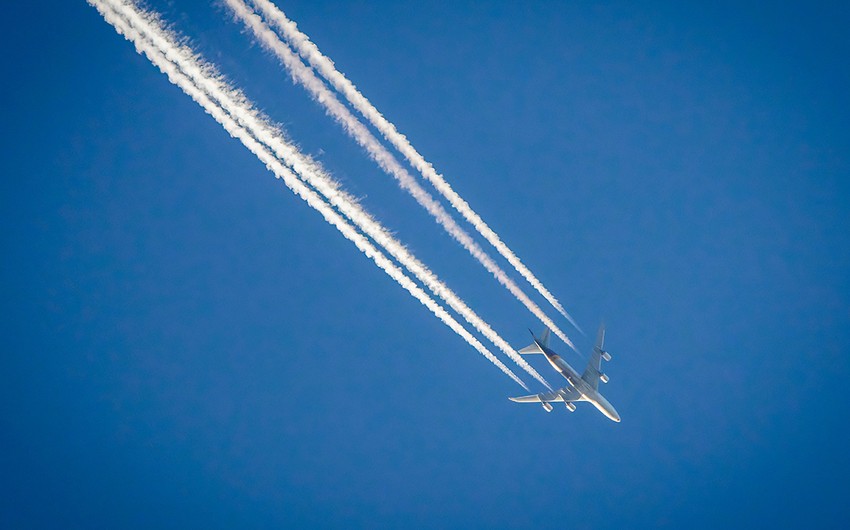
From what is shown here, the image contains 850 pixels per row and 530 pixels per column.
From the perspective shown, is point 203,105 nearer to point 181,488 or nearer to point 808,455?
point 181,488

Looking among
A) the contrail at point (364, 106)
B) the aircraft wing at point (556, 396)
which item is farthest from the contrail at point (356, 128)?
the aircraft wing at point (556, 396)

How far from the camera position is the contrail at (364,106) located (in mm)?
14891

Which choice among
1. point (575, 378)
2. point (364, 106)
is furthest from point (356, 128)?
point (575, 378)

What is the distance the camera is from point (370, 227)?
18719mm

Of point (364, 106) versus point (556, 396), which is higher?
point (556, 396)

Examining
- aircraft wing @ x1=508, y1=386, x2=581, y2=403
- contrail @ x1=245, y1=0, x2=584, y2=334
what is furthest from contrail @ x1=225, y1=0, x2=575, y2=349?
aircraft wing @ x1=508, y1=386, x2=581, y2=403

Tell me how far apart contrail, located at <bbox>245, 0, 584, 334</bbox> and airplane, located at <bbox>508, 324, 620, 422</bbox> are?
7.67 metres

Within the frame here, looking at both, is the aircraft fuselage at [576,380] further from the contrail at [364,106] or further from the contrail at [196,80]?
the contrail at [196,80]

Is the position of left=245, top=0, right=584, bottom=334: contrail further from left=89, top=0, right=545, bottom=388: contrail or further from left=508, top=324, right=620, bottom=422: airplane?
left=508, top=324, right=620, bottom=422: airplane

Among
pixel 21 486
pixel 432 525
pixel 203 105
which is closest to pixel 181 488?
pixel 21 486

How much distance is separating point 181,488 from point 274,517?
24.9 ft

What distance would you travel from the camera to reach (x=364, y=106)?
53.7ft

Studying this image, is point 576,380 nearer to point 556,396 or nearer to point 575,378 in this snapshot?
point 575,378

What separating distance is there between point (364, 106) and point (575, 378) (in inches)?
758
